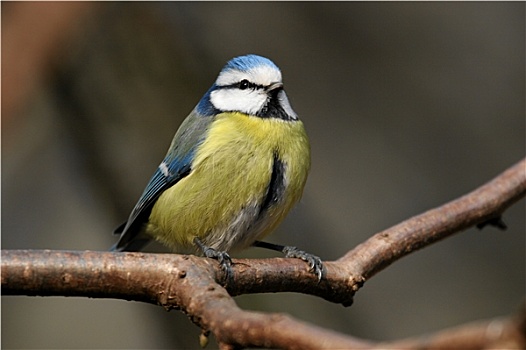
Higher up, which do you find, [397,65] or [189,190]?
[397,65]

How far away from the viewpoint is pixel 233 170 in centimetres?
192

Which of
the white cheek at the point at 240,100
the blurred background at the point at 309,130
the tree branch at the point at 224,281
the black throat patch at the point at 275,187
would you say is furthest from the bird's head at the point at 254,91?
the blurred background at the point at 309,130

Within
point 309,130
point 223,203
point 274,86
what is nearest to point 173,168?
point 223,203

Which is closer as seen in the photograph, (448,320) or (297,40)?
(448,320)

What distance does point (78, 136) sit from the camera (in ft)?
9.33

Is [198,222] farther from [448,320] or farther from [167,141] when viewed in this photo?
[448,320]

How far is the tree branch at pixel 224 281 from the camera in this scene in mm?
911

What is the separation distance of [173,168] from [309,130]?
6.26 ft

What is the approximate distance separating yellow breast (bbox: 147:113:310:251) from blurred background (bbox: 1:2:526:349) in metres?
0.58

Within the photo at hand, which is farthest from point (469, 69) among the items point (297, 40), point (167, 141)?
point (167, 141)

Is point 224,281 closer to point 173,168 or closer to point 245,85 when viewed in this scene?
point 173,168

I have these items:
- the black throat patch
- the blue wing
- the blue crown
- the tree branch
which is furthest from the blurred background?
the tree branch

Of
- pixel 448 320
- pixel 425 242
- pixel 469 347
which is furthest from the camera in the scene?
pixel 448 320

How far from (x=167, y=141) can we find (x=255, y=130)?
0.99 m
